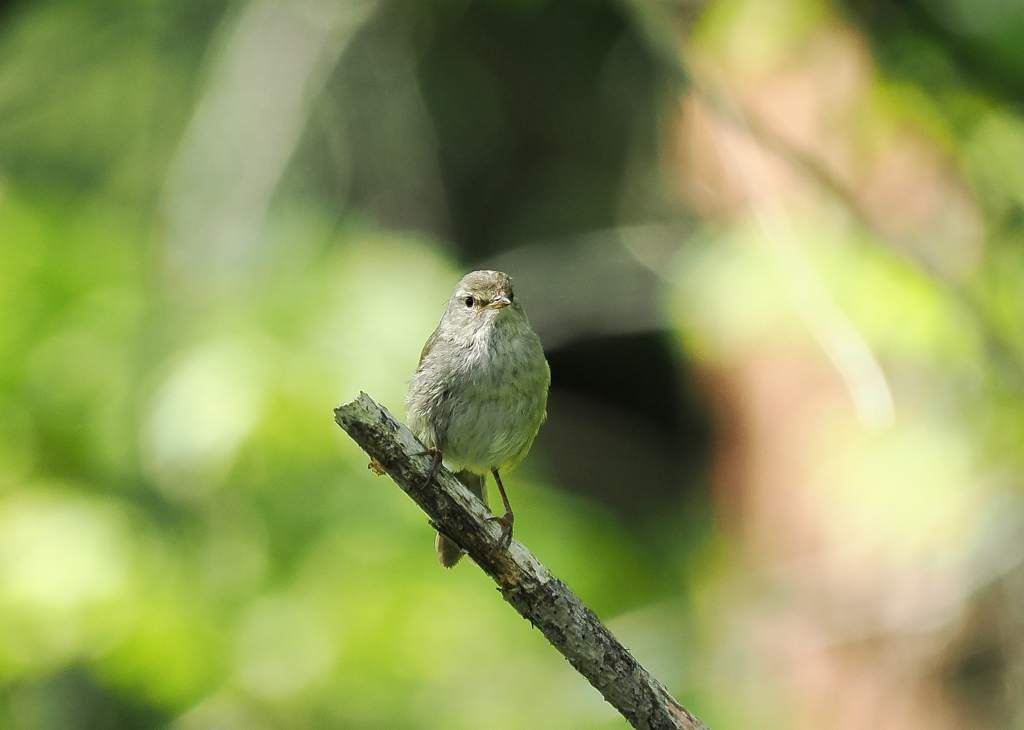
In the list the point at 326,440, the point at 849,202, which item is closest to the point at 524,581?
the point at 849,202

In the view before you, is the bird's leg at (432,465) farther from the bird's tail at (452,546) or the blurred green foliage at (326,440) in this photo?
the blurred green foliage at (326,440)

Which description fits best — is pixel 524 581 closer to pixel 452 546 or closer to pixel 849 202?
pixel 452 546

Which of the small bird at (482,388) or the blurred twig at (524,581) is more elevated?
the small bird at (482,388)

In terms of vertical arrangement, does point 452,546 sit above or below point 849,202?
below

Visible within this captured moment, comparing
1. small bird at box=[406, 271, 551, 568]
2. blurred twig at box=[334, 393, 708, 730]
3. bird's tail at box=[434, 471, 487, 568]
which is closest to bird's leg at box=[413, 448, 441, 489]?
blurred twig at box=[334, 393, 708, 730]

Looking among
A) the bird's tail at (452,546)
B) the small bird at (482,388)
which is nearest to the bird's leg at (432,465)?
the small bird at (482,388)

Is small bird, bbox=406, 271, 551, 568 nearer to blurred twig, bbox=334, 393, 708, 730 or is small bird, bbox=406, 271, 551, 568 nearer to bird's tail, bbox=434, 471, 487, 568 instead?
bird's tail, bbox=434, 471, 487, 568
